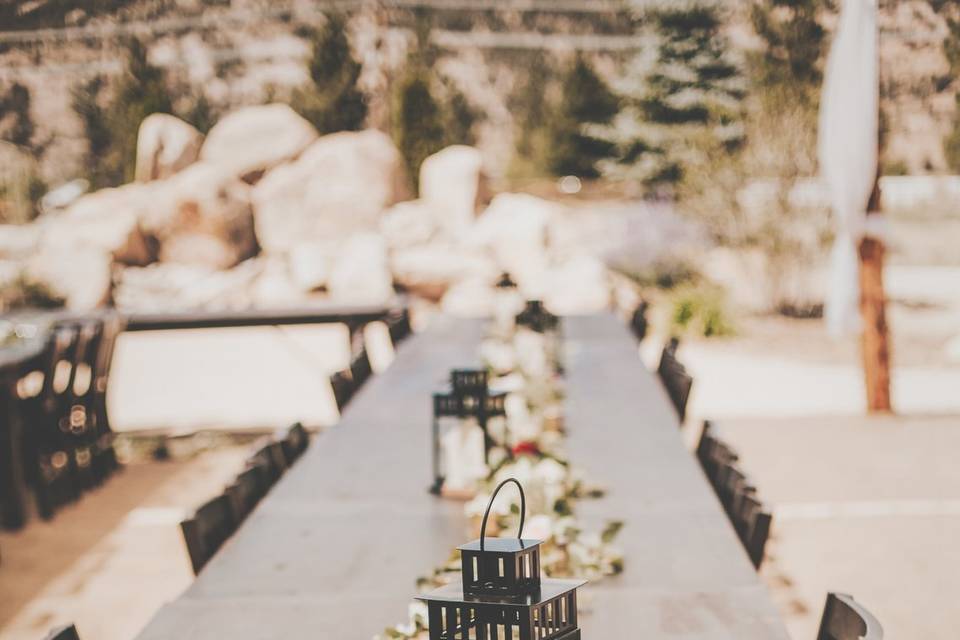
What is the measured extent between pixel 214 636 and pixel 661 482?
145 centimetres

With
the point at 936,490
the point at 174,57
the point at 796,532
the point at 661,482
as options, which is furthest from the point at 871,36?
the point at 174,57

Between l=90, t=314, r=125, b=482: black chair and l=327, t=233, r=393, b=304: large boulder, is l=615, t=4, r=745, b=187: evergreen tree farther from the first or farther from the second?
l=90, t=314, r=125, b=482: black chair

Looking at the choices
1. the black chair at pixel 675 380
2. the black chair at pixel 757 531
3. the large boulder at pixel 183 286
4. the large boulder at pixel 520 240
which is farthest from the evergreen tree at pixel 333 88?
the black chair at pixel 757 531

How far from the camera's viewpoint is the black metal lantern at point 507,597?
1.48 metres

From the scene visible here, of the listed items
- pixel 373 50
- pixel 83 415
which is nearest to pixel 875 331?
pixel 83 415

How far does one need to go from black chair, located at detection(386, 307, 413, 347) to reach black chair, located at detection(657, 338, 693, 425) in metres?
1.74

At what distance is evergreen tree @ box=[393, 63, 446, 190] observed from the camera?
52.4 feet

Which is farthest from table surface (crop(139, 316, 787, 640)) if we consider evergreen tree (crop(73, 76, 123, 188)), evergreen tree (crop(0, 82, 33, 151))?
evergreen tree (crop(73, 76, 123, 188))

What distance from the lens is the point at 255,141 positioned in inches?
599

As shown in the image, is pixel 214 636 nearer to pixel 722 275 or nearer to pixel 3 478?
pixel 3 478

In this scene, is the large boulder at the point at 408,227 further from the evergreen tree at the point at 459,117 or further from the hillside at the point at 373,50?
the evergreen tree at the point at 459,117

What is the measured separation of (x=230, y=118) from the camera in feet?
51.4

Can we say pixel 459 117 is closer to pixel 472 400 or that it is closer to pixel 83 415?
pixel 83 415

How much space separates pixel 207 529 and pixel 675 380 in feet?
7.80
